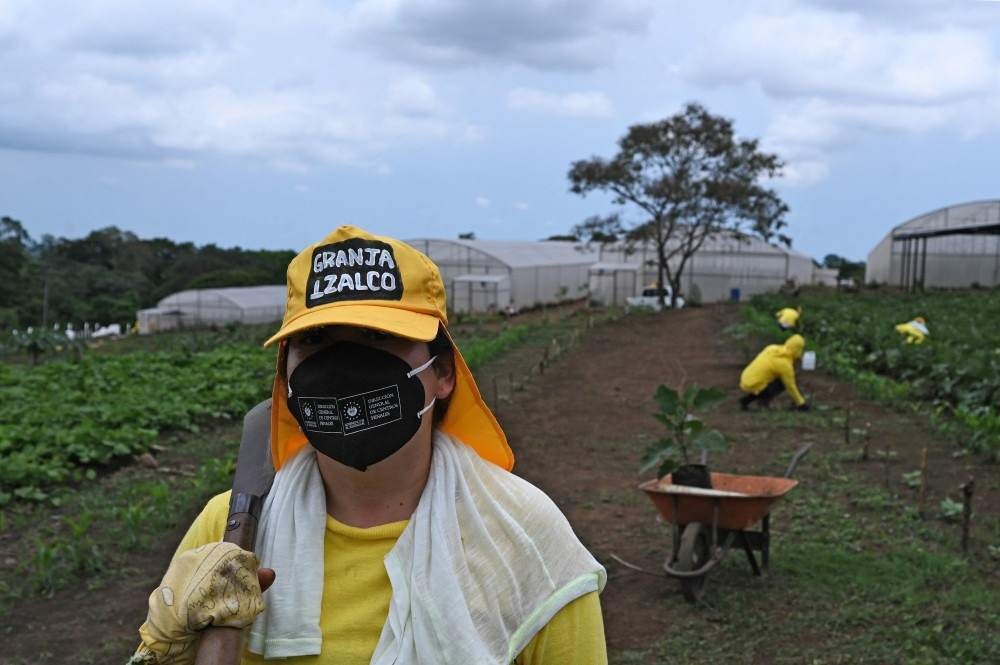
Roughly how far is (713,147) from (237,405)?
2627 cm

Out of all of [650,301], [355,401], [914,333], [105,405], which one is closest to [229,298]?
[650,301]

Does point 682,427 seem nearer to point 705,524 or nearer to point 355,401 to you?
point 705,524

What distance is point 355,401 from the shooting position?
1877 mm

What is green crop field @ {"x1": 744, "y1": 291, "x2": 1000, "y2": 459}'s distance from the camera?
38.2 feet

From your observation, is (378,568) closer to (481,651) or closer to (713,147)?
(481,651)

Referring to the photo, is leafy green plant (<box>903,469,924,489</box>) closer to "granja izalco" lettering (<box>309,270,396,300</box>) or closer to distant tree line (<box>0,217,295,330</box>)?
"granja izalco" lettering (<box>309,270,396,300</box>)

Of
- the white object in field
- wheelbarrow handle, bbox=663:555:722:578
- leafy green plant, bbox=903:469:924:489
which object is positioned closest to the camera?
wheelbarrow handle, bbox=663:555:722:578

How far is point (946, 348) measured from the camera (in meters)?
15.6

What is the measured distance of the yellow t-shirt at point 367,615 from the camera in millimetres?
1758

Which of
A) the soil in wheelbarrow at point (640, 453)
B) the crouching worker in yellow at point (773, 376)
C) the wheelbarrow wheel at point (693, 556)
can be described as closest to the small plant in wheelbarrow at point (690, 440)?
the wheelbarrow wheel at point (693, 556)

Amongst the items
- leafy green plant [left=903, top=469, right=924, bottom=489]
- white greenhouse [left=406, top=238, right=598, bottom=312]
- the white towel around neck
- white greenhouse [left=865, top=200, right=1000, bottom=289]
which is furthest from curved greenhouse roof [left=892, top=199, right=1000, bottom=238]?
the white towel around neck

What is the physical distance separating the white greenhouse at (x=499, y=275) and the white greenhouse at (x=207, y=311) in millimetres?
6230

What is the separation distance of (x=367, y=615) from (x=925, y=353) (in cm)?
1495

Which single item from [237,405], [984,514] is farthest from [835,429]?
[237,405]
